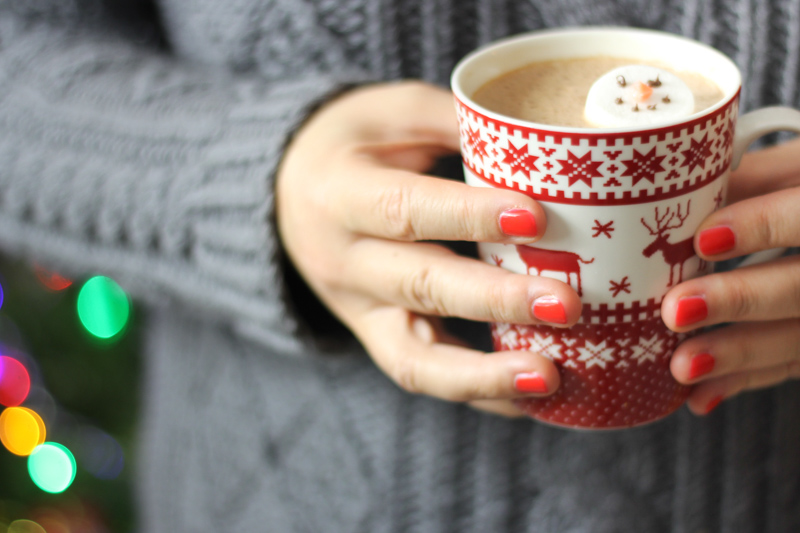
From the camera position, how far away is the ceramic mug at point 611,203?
384mm

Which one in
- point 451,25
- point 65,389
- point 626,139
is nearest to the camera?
point 626,139

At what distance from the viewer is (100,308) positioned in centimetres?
132

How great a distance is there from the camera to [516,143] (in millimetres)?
396

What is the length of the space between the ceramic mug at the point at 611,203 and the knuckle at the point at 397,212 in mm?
52

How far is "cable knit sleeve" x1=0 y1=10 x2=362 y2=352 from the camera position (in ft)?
2.01

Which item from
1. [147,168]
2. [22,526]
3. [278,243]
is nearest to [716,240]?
[278,243]

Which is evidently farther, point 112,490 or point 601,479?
point 112,490

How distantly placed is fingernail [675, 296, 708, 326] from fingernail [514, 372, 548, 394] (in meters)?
0.10

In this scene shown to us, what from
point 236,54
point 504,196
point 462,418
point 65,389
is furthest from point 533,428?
point 65,389

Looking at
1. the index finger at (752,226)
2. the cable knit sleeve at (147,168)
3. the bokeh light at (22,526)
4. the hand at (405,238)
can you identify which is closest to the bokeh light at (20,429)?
the bokeh light at (22,526)

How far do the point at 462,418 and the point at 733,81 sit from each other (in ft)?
1.41

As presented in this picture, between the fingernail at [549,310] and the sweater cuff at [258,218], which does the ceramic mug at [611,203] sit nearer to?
the fingernail at [549,310]

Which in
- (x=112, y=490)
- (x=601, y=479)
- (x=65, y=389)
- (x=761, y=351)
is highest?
(x=761, y=351)

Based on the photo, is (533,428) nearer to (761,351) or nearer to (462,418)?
(462,418)
